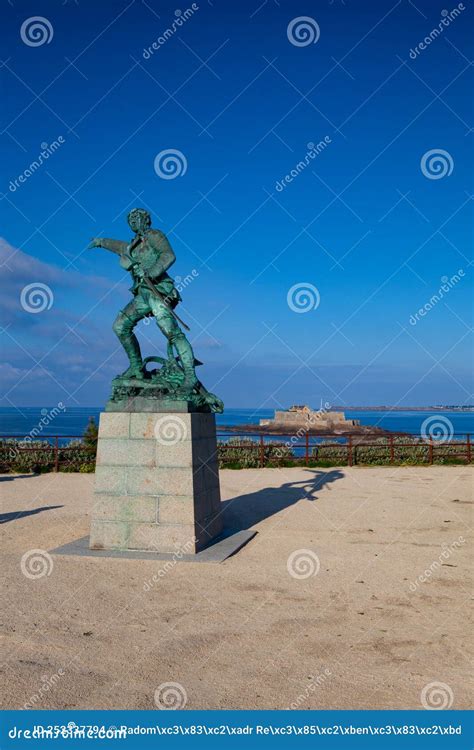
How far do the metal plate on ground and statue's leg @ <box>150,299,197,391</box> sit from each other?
2.27 metres

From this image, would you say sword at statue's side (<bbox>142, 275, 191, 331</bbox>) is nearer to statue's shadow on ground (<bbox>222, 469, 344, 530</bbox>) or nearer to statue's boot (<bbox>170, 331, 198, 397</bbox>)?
statue's boot (<bbox>170, 331, 198, 397</bbox>)

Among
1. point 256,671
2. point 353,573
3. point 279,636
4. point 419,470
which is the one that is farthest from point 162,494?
point 419,470

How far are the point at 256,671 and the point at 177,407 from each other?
13.8 ft

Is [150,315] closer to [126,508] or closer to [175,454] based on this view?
[175,454]

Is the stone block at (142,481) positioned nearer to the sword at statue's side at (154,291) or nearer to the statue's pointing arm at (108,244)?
the sword at statue's side at (154,291)

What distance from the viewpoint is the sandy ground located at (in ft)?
14.6

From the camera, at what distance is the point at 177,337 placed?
29.2 feet

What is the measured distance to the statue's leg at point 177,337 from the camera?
8789 millimetres

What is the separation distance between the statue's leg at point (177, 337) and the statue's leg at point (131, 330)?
20 centimetres

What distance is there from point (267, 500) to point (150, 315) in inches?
214

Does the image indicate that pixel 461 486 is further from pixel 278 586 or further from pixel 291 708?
pixel 291 708

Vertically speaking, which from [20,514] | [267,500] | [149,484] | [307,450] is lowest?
[20,514]

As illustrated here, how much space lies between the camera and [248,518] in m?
11.1

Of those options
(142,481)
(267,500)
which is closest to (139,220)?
(142,481)
